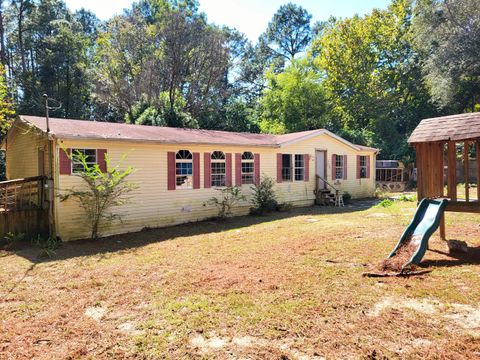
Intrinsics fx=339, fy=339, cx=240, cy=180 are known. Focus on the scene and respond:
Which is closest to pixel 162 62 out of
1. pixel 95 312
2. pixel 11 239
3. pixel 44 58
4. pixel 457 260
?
pixel 44 58

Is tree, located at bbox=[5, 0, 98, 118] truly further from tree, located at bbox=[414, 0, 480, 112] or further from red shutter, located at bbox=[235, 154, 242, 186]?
tree, located at bbox=[414, 0, 480, 112]

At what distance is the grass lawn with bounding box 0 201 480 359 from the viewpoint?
11.6 ft

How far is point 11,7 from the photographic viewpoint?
27.2m

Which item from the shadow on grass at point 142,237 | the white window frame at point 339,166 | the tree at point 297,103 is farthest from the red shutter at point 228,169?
the tree at point 297,103

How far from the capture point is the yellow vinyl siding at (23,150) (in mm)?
10469

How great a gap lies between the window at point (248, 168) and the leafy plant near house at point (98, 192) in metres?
4.89

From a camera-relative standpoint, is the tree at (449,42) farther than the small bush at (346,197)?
Yes

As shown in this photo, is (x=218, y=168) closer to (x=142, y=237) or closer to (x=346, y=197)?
(x=142, y=237)

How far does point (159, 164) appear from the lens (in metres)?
11.2

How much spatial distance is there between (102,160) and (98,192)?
3.63ft

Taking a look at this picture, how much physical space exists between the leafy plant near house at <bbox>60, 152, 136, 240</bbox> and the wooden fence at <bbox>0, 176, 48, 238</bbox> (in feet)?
3.06

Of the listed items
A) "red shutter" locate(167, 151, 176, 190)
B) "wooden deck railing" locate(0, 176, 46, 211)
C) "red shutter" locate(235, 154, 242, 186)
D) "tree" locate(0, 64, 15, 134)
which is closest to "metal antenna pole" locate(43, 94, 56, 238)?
"wooden deck railing" locate(0, 176, 46, 211)

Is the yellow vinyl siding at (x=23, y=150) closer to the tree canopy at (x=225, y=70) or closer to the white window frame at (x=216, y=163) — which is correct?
the white window frame at (x=216, y=163)

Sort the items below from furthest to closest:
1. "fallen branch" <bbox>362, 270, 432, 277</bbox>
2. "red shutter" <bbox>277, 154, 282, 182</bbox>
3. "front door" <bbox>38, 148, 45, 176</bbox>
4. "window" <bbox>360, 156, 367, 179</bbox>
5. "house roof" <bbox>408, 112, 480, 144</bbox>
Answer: "window" <bbox>360, 156, 367, 179</bbox>, "red shutter" <bbox>277, 154, 282, 182</bbox>, "front door" <bbox>38, 148, 45, 176</bbox>, "house roof" <bbox>408, 112, 480, 144</bbox>, "fallen branch" <bbox>362, 270, 432, 277</bbox>
